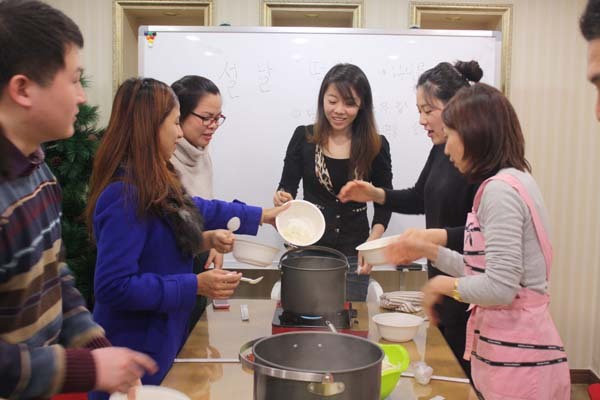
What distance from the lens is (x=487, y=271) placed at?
1473 mm

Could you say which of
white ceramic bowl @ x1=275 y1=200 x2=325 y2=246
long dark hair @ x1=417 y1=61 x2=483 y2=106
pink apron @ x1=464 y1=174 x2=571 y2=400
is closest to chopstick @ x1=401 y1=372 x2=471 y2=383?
pink apron @ x1=464 y1=174 x2=571 y2=400

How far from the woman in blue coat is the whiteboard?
5.49 ft

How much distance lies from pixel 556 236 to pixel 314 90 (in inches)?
68.2

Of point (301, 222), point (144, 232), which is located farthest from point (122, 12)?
point (144, 232)

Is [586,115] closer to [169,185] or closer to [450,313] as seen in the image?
[450,313]

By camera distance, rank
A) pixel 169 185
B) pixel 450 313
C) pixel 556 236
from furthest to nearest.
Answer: pixel 556 236 < pixel 450 313 < pixel 169 185

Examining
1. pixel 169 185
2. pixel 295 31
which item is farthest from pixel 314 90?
pixel 169 185

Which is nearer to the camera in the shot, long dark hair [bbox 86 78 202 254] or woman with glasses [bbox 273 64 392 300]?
long dark hair [bbox 86 78 202 254]

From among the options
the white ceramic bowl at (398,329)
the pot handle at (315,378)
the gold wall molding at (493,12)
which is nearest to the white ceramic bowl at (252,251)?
the white ceramic bowl at (398,329)

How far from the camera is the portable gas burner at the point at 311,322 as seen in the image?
1737 millimetres

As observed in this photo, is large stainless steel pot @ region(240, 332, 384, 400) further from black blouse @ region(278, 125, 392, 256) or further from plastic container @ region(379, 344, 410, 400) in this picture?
black blouse @ region(278, 125, 392, 256)

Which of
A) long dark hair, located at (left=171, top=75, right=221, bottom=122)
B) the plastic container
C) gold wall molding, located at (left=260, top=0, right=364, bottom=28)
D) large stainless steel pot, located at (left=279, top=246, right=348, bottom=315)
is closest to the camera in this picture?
the plastic container

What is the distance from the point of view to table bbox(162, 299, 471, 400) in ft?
4.56

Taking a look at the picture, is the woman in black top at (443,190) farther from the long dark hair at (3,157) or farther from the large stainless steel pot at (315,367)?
the long dark hair at (3,157)
